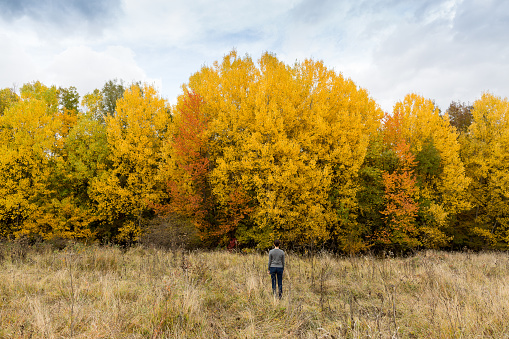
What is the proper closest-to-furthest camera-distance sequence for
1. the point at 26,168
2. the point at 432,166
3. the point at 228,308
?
the point at 228,308
the point at 26,168
the point at 432,166

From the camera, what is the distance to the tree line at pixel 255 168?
15820 mm

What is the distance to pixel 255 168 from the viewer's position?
1622 cm

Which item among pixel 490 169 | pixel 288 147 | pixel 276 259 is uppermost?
pixel 288 147

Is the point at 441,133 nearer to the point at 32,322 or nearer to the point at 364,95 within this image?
the point at 364,95

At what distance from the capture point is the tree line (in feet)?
51.9

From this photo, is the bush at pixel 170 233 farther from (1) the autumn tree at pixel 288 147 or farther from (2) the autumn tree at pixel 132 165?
(2) the autumn tree at pixel 132 165

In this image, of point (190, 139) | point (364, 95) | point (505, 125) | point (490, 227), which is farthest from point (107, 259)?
point (505, 125)

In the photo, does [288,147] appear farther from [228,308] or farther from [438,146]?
[438,146]

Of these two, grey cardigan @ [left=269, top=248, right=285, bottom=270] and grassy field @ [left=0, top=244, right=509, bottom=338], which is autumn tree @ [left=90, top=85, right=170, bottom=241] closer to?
grassy field @ [left=0, top=244, right=509, bottom=338]

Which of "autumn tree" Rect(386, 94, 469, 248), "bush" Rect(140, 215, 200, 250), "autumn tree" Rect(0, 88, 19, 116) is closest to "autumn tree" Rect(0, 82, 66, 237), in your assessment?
"bush" Rect(140, 215, 200, 250)

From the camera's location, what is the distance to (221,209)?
690 inches

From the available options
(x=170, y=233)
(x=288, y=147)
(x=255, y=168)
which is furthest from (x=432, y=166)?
(x=170, y=233)

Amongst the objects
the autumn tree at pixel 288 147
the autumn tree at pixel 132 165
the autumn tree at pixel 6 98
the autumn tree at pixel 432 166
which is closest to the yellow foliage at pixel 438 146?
the autumn tree at pixel 432 166

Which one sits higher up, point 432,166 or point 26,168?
point 26,168
